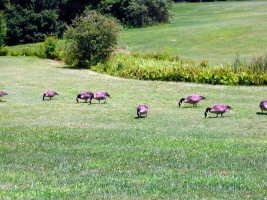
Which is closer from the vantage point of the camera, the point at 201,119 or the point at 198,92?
the point at 201,119

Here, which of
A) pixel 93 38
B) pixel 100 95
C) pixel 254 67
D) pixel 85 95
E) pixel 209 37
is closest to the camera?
pixel 100 95

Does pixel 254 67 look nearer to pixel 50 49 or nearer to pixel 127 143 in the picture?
pixel 127 143

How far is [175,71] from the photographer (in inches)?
1231

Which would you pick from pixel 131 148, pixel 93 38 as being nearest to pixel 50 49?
pixel 93 38

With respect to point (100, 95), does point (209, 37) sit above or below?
above

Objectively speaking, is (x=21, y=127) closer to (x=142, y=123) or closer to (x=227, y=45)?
(x=142, y=123)

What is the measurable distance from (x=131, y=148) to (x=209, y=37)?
37.7m

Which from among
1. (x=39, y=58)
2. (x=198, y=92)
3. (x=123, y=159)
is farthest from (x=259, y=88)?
(x=39, y=58)

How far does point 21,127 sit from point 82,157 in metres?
5.31

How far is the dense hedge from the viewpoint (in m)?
28.8

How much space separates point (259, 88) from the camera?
89.1 ft

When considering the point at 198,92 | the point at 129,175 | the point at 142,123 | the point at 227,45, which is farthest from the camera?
the point at 227,45

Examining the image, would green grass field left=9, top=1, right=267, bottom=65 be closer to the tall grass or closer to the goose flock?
the tall grass

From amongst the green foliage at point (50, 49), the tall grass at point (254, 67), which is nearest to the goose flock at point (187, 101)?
the tall grass at point (254, 67)
